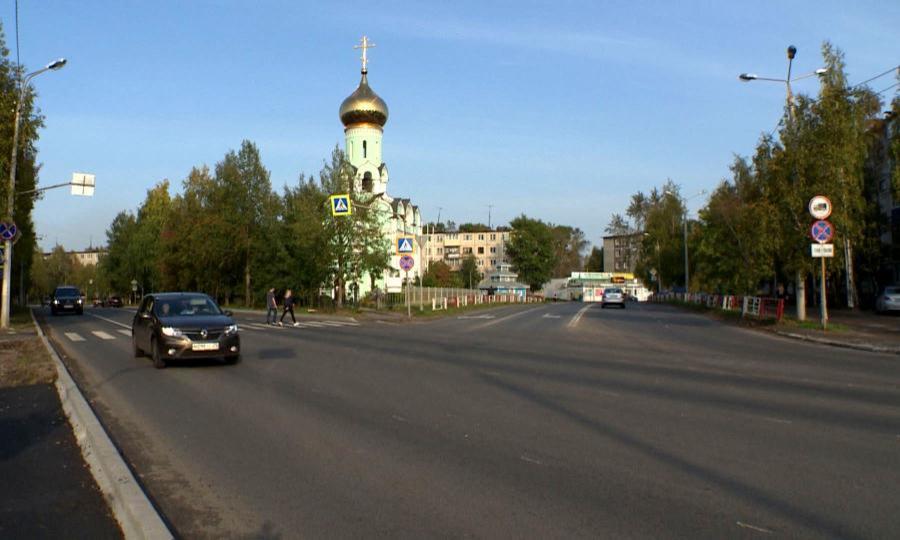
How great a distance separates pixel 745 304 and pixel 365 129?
4324 cm

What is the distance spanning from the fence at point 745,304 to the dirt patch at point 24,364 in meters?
26.3

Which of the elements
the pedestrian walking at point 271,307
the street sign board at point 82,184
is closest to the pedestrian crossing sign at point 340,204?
the pedestrian walking at point 271,307

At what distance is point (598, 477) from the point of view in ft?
21.0

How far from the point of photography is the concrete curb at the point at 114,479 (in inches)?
200

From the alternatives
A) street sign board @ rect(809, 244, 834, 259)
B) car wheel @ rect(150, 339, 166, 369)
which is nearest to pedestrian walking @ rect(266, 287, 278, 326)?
car wheel @ rect(150, 339, 166, 369)

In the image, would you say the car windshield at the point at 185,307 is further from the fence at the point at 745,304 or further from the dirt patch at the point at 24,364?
the fence at the point at 745,304

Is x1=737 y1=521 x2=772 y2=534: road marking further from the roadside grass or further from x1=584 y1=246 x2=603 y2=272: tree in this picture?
x1=584 y1=246 x2=603 y2=272: tree

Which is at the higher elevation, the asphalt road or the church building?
the church building

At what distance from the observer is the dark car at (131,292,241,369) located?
1478 centimetres

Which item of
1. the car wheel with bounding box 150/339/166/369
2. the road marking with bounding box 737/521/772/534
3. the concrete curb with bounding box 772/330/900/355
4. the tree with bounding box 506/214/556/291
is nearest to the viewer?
the road marking with bounding box 737/521/772/534

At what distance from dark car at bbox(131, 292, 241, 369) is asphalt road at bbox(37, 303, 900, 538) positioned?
46 cm

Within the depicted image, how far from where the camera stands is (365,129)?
6956 centimetres

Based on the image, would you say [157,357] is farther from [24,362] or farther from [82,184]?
[82,184]

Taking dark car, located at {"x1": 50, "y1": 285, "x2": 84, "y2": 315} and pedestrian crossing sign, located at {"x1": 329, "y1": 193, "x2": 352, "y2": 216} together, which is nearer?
pedestrian crossing sign, located at {"x1": 329, "y1": 193, "x2": 352, "y2": 216}
